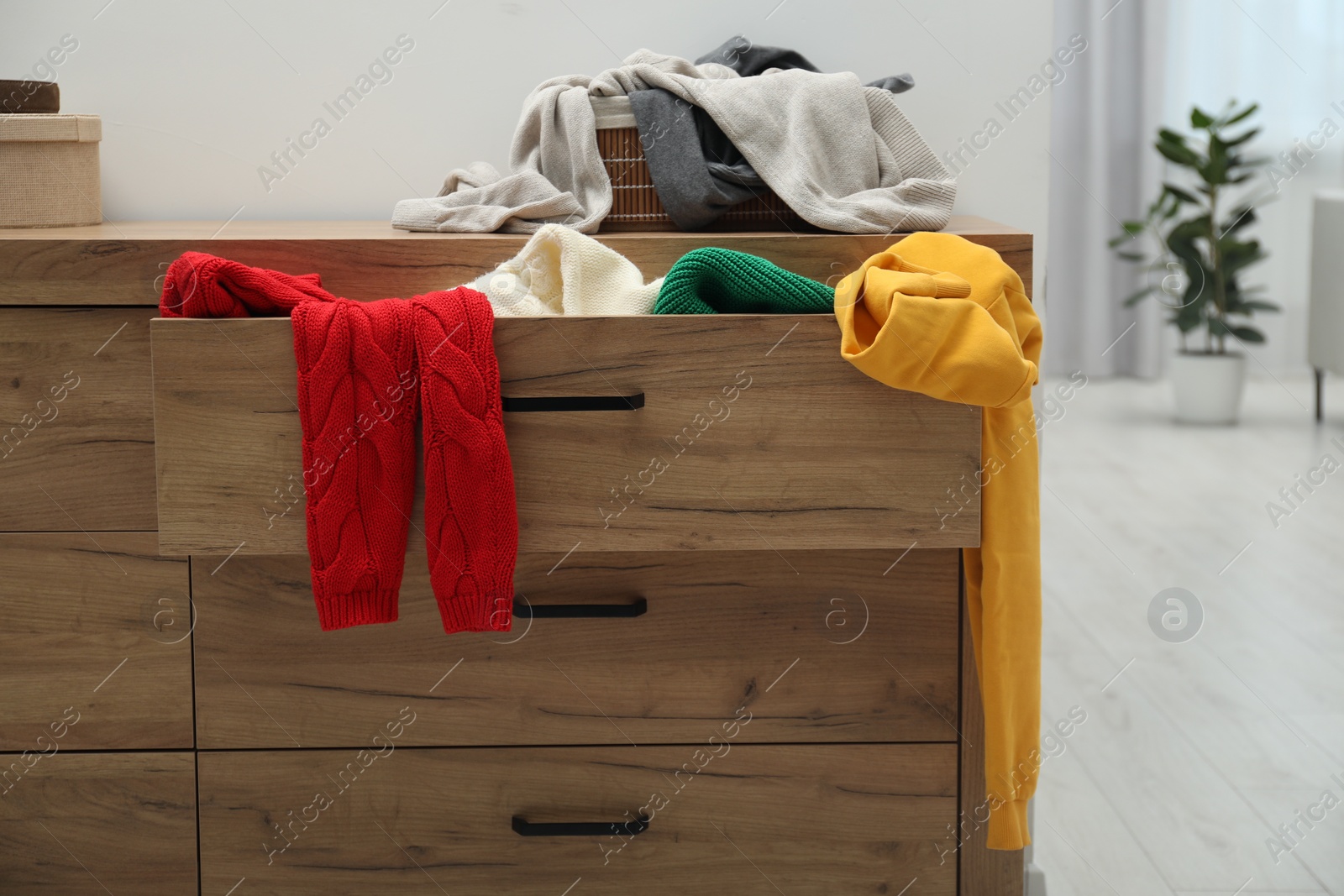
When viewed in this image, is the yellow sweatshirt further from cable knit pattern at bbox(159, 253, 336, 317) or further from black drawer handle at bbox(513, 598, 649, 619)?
cable knit pattern at bbox(159, 253, 336, 317)

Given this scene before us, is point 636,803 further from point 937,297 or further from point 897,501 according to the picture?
point 937,297

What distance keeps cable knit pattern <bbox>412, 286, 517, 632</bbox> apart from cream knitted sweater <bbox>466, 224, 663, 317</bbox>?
13 cm

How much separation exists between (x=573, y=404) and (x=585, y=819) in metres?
0.46

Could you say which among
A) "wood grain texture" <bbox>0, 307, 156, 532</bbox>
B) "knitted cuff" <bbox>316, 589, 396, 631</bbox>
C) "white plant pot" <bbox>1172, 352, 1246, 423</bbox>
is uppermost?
"wood grain texture" <bbox>0, 307, 156, 532</bbox>

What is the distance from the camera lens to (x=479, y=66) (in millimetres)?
1379

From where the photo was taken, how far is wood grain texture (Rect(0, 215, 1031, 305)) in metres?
1.03

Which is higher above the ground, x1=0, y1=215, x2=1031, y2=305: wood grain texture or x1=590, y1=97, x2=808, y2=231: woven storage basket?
x1=590, y1=97, x2=808, y2=231: woven storage basket

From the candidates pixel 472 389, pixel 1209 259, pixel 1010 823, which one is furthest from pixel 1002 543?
pixel 1209 259

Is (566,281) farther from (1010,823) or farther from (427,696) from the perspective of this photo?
(1010,823)

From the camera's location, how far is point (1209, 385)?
3564 mm

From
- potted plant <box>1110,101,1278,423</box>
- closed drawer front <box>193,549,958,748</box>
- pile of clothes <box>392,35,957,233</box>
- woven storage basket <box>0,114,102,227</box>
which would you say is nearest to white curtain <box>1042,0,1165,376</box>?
potted plant <box>1110,101,1278,423</box>

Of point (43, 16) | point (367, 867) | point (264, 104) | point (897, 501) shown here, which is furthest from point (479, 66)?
point (367, 867)

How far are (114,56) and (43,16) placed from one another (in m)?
0.09

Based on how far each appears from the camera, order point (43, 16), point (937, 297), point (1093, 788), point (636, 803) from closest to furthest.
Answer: point (937, 297), point (636, 803), point (43, 16), point (1093, 788)
